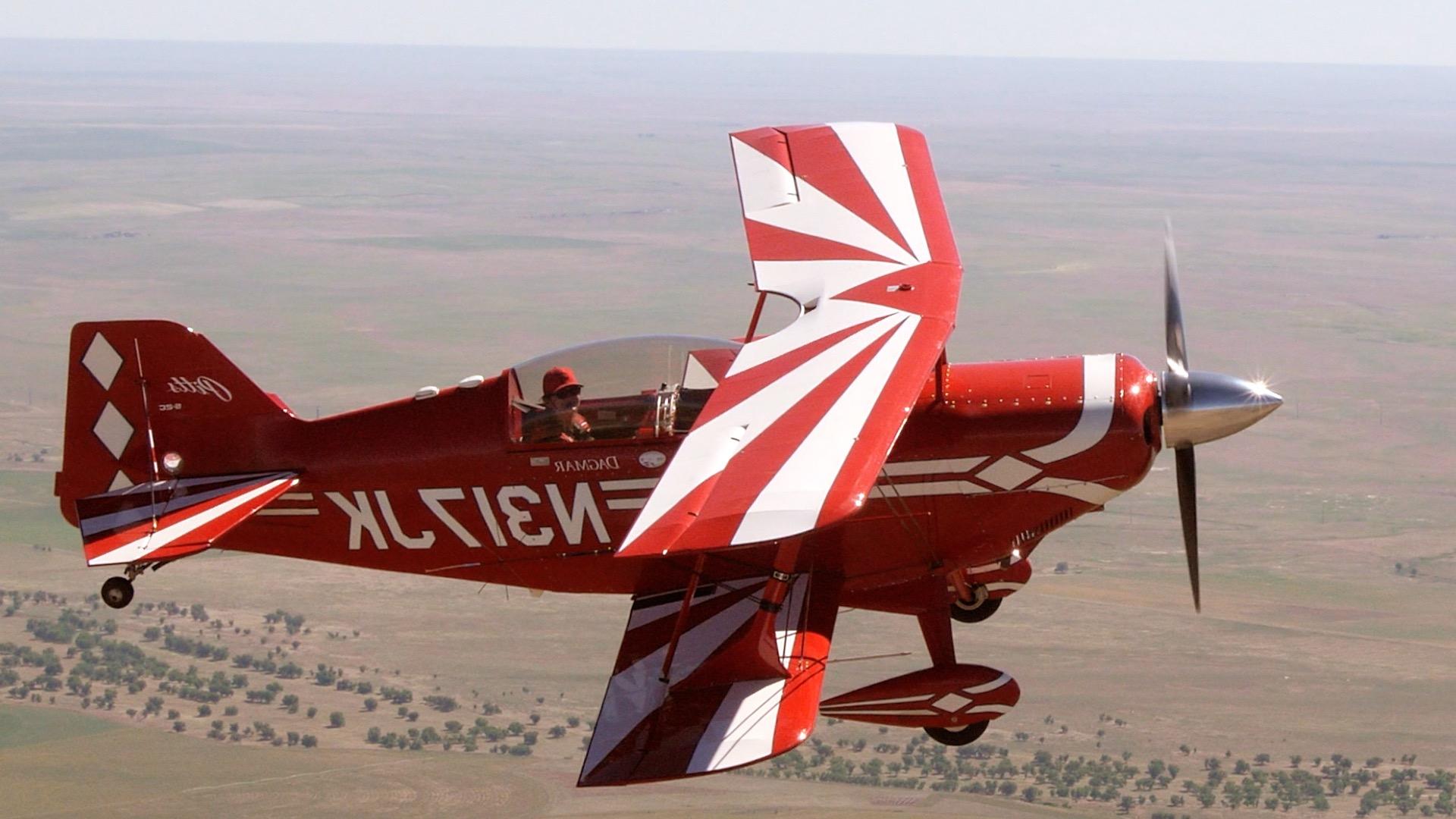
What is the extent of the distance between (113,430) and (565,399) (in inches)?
145

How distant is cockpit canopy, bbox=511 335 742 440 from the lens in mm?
12680

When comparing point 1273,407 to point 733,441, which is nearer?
point 733,441

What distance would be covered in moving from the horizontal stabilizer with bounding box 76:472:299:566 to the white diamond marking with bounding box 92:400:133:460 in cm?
35

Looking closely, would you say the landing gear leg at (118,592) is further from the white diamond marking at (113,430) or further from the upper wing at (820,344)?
the upper wing at (820,344)

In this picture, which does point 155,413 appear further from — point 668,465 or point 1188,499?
point 1188,499

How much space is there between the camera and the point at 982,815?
5966 centimetres

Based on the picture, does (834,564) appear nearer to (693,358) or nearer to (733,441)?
(693,358)

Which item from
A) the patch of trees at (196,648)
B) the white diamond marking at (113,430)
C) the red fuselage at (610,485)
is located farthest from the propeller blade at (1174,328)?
the patch of trees at (196,648)

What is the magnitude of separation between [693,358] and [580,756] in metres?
58.4

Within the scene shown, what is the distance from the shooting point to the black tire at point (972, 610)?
14180 millimetres

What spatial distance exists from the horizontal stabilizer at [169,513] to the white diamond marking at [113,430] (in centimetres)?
35

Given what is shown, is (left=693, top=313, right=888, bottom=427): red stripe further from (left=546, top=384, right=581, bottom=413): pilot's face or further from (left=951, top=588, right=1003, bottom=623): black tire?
(left=951, top=588, right=1003, bottom=623): black tire

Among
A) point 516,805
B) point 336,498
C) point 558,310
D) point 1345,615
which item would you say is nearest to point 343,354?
point 558,310

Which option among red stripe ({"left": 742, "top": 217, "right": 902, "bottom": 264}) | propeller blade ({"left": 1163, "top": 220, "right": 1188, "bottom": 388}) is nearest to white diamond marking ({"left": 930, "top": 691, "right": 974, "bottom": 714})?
propeller blade ({"left": 1163, "top": 220, "right": 1188, "bottom": 388})
